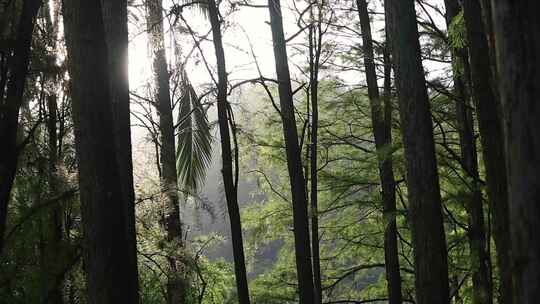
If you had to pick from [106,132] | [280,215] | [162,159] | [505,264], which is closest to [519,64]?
[106,132]

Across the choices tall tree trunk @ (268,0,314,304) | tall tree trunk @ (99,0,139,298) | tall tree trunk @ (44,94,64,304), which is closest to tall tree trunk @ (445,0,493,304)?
tall tree trunk @ (268,0,314,304)

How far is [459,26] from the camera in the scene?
5.92m

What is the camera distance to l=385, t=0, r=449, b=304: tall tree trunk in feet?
17.8

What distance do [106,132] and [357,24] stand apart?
8.17 meters

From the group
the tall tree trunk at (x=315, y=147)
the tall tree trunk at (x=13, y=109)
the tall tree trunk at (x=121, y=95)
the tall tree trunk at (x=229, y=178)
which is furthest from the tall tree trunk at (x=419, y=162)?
the tall tree trunk at (x=315, y=147)

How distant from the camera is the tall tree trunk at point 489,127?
5023 millimetres

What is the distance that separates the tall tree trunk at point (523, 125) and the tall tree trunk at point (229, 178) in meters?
4.11

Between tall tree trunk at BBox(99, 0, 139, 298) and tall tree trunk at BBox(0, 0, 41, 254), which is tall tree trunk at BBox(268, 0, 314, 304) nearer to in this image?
tall tree trunk at BBox(99, 0, 139, 298)

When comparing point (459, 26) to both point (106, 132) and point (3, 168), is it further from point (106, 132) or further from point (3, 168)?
point (3, 168)

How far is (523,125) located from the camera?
2447 mm

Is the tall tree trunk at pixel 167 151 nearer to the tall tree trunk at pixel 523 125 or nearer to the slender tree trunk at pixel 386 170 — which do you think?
the slender tree trunk at pixel 386 170

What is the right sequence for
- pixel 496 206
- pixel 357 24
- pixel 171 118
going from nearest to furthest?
pixel 496 206
pixel 171 118
pixel 357 24

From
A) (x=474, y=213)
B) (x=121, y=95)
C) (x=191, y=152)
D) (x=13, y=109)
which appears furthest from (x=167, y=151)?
(x=474, y=213)

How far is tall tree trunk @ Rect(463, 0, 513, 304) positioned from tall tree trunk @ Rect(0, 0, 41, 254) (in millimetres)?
4200
